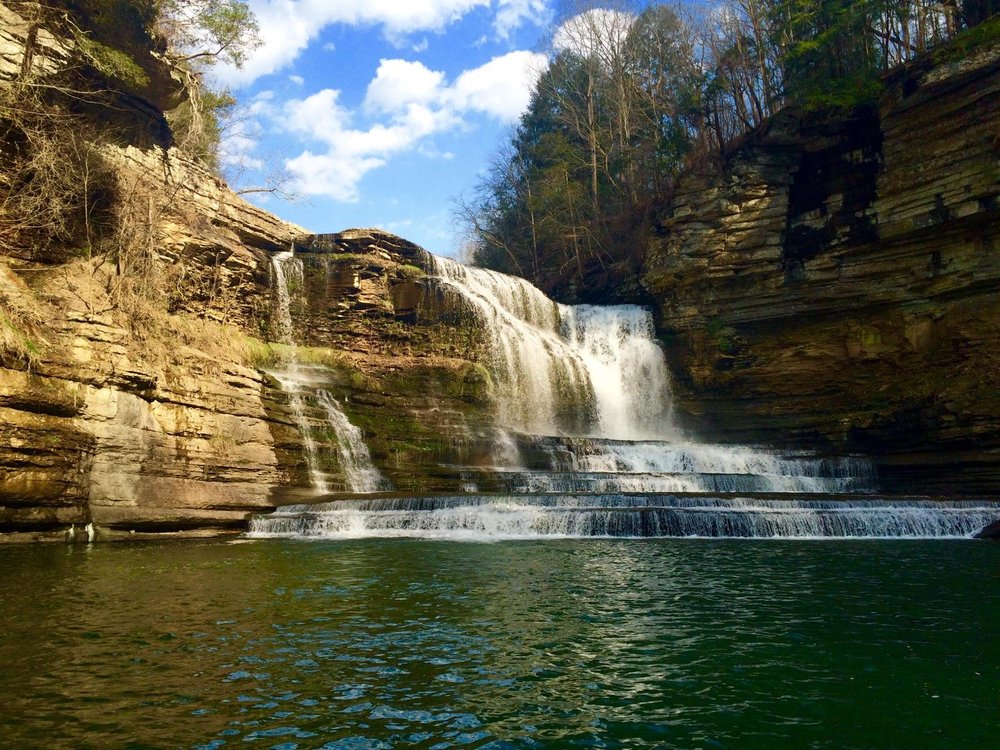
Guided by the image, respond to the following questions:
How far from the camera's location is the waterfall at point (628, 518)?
42.6 ft

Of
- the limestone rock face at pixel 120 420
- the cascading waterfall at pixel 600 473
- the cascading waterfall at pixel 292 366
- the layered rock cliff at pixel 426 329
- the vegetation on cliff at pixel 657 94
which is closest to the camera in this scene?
the limestone rock face at pixel 120 420

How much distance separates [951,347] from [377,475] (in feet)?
55.8

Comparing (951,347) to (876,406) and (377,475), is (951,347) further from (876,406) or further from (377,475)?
(377,475)

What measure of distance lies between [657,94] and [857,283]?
1426cm

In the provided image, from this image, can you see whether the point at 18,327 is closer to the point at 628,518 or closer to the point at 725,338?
the point at 628,518

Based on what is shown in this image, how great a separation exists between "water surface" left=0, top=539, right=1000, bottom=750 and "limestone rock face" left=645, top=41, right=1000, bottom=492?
1203 centimetres

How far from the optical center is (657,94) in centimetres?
3133

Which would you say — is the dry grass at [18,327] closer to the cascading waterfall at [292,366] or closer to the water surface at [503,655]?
the water surface at [503,655]

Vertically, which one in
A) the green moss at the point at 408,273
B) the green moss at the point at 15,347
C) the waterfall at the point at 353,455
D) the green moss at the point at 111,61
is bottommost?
the waterfall at the point at 353,455

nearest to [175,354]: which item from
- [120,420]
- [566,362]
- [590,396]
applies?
[120,420]

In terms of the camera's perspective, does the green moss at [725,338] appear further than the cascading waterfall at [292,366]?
Yes

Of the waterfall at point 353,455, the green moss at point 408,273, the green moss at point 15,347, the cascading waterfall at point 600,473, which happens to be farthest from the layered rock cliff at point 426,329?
the cascading waterfall at point 600,473

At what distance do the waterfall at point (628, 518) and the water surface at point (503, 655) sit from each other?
11.1 ft

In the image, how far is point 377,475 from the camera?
18.3 metres
